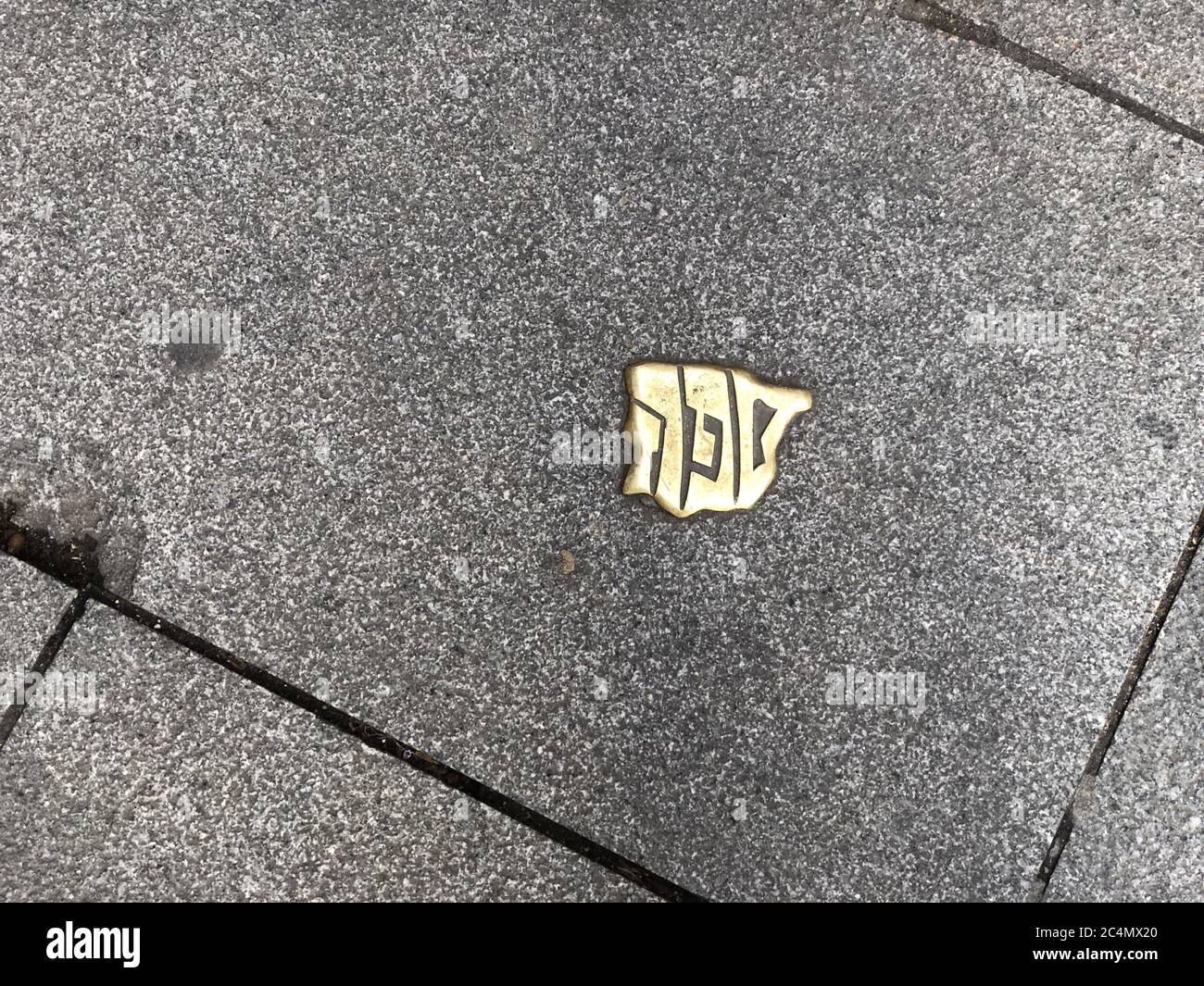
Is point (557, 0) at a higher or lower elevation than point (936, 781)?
higher

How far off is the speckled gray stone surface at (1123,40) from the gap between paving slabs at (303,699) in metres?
2.29

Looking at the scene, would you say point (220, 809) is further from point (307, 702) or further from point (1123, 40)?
point (1123, 40)

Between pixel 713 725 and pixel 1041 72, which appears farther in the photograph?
pixel 1041 72

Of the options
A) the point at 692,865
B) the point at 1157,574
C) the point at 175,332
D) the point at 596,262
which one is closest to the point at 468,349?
the point at 596,262

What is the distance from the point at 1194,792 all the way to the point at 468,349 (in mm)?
2087

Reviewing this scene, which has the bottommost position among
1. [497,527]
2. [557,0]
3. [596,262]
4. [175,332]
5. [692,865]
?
[692,865]

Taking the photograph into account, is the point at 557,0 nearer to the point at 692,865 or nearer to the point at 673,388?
the point at 673,388

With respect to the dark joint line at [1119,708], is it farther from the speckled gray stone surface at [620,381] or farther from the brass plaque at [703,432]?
the brass plaque at [703,432]

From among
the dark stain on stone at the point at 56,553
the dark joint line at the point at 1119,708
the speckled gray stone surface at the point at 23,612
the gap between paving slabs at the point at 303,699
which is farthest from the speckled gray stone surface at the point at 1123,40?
the speckled gray stone surface at the point at 23,612

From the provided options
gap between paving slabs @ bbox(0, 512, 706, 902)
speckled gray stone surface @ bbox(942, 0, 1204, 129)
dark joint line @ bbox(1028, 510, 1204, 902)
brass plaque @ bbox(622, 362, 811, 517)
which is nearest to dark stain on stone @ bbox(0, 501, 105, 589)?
gap between paving slabs @ bbox(0, 512, 706, 902)

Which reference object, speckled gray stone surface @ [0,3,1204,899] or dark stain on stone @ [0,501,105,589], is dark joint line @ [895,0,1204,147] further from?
dark stain on stone @ [0,501,105,589]

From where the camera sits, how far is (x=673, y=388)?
192 cm

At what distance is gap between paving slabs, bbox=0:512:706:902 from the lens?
1.84 metres

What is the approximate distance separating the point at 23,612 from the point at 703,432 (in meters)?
1.67
